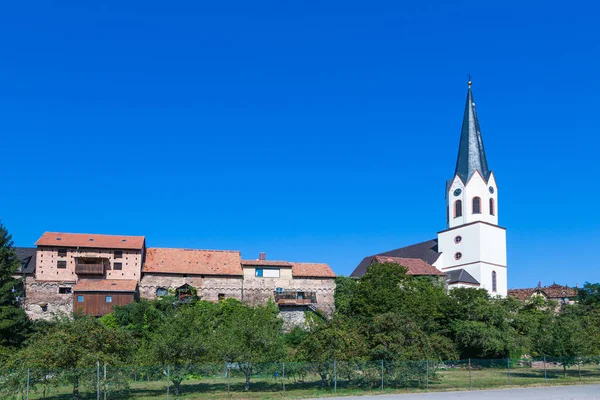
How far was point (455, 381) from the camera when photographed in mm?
38438

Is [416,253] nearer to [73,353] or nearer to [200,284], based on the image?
[200,284]

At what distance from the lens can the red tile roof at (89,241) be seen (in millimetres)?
60844

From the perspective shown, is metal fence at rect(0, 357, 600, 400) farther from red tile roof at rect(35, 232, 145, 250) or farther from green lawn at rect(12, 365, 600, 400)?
red tile roof at rect(35, 232, 145, 250)

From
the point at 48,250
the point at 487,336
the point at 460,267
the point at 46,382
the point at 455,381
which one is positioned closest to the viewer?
the point at 46,382

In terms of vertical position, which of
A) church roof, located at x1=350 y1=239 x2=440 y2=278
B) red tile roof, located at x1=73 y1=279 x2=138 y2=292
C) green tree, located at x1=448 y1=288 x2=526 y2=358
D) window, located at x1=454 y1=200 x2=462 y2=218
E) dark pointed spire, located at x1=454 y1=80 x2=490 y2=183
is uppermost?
dark pointed spire, located at x1=454 y1=80 x2=490 y2=183

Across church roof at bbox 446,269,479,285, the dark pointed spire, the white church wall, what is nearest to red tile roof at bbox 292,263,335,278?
church roof at bbox 446,269,479,285

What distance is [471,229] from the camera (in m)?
79.9

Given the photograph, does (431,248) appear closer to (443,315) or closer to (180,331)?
(443,315)

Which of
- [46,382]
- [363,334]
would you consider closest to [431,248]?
[363,334]

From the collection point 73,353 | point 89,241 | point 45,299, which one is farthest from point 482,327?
point 45,299

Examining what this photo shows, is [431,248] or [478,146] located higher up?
[478,146]

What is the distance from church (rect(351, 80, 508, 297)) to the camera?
7831 centimetres

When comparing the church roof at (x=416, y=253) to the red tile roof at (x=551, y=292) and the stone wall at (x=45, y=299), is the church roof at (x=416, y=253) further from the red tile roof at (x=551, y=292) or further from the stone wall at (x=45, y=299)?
the stone wall at (x=45, y=299)

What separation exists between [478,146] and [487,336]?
39706 millimetres
